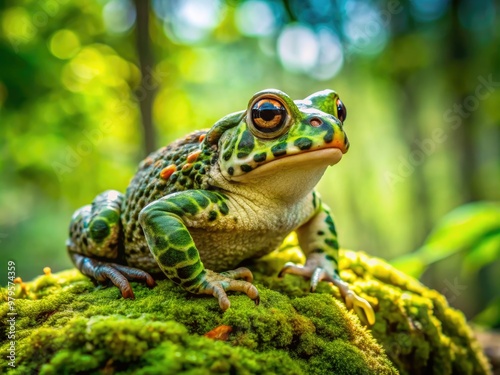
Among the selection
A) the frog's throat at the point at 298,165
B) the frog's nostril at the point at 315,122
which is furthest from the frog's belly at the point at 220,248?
the frog's nostril at the point at 315,122

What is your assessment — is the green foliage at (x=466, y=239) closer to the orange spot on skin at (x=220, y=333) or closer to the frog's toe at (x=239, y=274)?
the frog's toe at (x=239, y=274)

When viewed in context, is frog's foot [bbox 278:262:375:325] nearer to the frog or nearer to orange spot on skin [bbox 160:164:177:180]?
the frog

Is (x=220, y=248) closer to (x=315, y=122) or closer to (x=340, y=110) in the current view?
(x=315, y=122)

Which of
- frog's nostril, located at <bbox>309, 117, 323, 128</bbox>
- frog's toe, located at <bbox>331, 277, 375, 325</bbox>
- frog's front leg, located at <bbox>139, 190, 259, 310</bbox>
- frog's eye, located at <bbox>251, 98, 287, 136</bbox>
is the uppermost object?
frog's eye, located at <bbox>251, 98, 287, 136</bbox>

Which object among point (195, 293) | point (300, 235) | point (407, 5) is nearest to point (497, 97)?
point (407, 5)

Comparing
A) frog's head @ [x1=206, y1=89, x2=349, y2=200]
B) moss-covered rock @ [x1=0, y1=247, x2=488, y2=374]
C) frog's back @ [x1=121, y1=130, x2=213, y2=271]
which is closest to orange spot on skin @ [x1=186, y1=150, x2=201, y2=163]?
frog's back @ [x1=121, y1=130, x2=213, y2=271]

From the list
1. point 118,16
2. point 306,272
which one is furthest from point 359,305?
point 118,16

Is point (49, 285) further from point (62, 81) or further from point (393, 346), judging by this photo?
point (62, 81)
